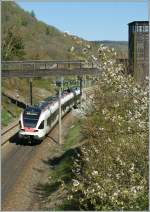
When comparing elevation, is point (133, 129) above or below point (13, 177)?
above

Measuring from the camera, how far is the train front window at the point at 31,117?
36.0m

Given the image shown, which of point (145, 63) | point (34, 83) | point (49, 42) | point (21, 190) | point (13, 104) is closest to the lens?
point (21, 190)

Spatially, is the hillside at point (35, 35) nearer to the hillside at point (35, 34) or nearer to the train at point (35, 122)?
the hillside at point (35, 34)

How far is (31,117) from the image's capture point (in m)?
36.2

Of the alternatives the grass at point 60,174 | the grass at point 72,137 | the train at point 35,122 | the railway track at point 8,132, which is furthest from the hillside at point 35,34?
the grass at point 60,174

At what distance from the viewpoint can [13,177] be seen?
28000mm

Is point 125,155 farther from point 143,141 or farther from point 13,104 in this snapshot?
point 13,104

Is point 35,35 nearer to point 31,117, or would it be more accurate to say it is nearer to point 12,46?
point 12,46

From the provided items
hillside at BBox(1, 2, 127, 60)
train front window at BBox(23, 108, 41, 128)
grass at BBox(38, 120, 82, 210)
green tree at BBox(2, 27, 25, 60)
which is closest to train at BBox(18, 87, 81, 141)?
train front window at BBox(23, 108, 41, 128)

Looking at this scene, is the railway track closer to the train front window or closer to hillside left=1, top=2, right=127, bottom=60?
the train front window

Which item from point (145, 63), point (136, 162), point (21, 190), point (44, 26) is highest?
point (44, 26)

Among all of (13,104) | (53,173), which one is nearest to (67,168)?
(53,173)

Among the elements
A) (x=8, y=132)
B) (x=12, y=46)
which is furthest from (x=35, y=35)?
(x=8, y=132)

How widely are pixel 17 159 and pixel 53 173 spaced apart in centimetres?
384
